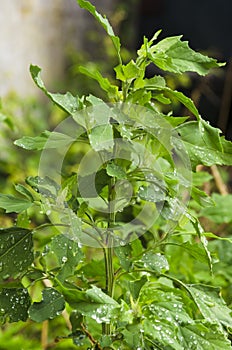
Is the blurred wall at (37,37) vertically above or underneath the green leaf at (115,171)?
above

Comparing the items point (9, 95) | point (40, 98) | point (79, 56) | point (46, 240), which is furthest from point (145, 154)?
point (79, 56)

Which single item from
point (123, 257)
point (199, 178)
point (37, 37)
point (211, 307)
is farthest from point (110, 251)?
point (37, 37)

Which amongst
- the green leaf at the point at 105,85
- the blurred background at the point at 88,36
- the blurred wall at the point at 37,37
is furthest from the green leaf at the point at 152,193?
the blurred wall at the point at 37,37

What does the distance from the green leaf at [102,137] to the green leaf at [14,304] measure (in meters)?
0.19

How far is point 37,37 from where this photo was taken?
3219mm

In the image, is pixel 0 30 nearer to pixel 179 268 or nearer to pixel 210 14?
pixel 210 14

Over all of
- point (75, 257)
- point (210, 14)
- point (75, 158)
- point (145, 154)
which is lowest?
point (75, 158)

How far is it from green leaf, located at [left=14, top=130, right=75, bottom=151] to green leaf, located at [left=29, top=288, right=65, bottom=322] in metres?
0.15

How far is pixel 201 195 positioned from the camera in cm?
65

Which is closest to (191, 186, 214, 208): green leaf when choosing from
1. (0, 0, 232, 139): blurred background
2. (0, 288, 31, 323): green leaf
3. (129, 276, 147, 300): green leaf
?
(129, 276, 147, 300): green leaf

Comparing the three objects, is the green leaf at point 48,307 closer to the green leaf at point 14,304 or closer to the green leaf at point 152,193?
the green leaf at point 14,304

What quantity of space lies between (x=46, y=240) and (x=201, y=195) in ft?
0.87

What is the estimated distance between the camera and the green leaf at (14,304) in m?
0.62

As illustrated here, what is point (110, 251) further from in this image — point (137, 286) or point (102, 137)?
point (102, 137)
